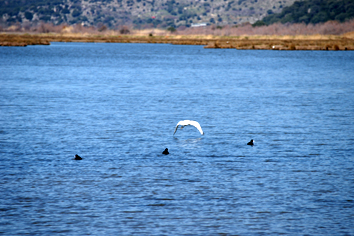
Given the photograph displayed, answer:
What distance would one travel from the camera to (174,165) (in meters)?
17.6

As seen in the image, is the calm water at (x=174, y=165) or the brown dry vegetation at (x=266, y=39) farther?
the brown dry vegetation at (x=266, y=39)

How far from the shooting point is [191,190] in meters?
14.8

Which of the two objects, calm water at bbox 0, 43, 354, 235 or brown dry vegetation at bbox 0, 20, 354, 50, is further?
brown dry vegetation at bbox 0, 20, 354, 50

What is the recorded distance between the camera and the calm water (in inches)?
488

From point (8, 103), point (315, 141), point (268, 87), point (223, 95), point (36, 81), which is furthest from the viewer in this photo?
point (36, 81)

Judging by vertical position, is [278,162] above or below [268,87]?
above

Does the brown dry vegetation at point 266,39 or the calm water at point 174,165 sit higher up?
the calm water at point 174,165

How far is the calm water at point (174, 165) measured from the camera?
12.4 m

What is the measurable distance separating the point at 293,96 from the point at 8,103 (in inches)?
814

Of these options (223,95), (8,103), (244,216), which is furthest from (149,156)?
(223,95)

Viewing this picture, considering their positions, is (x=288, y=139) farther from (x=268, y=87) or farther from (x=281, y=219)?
(x=268, y=87)

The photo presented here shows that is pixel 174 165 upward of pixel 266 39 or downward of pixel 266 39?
upward

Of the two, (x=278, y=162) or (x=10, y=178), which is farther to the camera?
(x=278, y=162)

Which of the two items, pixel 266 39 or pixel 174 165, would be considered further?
pixel 266 39
